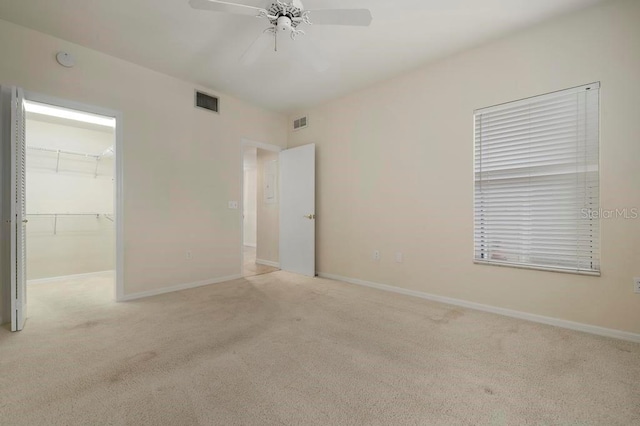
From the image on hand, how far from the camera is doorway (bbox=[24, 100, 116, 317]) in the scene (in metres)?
3.98

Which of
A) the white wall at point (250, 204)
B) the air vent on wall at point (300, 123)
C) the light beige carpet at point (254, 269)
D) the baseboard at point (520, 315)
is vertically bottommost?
the light beige carpet at point (254, 269)

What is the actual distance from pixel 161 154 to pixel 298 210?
2055 mm

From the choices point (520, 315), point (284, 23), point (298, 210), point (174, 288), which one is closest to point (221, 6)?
point (284, 23)

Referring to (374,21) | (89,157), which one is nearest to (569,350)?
(374,21)

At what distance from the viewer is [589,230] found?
91.3 inches

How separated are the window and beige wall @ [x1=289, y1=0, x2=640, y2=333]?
0.08m

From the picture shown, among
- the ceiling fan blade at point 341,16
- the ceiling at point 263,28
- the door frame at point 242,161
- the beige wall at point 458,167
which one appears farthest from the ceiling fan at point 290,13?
the door frame at point 242,161

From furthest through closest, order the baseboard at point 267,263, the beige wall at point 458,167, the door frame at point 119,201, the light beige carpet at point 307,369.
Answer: the baseboard at point 267,263, the door frame at point 119,201, the beige wall at point 458,167, the light beige carpet at point 307,369

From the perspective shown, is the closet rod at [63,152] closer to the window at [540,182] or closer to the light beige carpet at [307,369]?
the light beige carpet at [307,369]

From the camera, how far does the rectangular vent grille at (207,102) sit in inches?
147

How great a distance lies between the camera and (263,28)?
100 inches

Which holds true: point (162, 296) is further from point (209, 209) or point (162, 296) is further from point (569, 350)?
point (569, 350)

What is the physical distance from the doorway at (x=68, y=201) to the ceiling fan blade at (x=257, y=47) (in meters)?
2.50

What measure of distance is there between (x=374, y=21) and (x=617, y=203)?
8.19 ft
